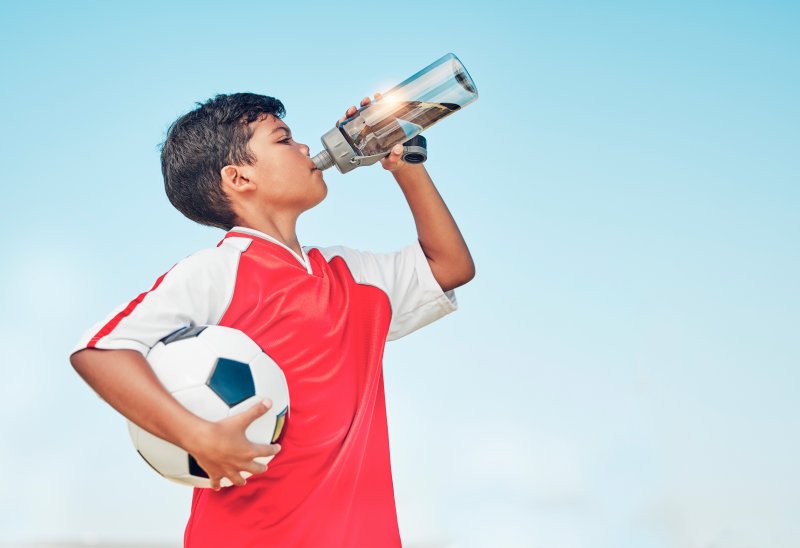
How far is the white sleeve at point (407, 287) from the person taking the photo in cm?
308

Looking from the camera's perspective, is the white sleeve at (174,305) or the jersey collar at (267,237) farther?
the jersey collar at (267,237)

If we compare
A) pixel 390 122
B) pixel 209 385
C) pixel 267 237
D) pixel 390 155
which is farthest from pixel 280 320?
pixel 390 122

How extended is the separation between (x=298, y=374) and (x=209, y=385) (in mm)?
428

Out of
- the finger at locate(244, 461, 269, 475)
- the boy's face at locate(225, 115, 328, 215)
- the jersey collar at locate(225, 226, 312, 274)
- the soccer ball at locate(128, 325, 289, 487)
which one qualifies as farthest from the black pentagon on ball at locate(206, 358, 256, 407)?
the boy's face at locate(225, 115, 328, 215)

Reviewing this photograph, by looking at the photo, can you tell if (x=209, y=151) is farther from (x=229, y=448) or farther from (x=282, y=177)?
(x=229, y=448)

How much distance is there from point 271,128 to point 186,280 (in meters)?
0.82

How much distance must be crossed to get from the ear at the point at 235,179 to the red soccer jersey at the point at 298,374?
0.67 ft

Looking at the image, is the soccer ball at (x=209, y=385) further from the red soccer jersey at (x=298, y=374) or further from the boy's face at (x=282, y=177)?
the boy's face at (x=282, y=177)

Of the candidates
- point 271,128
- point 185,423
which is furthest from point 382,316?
point 185,423

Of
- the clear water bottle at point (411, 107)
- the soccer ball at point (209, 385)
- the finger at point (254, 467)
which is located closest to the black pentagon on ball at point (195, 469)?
the soccer ball at point (209, 385)

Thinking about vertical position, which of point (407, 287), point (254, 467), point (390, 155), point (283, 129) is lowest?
point (254, 467)

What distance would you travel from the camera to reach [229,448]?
208 centimetres

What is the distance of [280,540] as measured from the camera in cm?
242

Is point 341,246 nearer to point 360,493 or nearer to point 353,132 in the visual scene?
point 353,132
